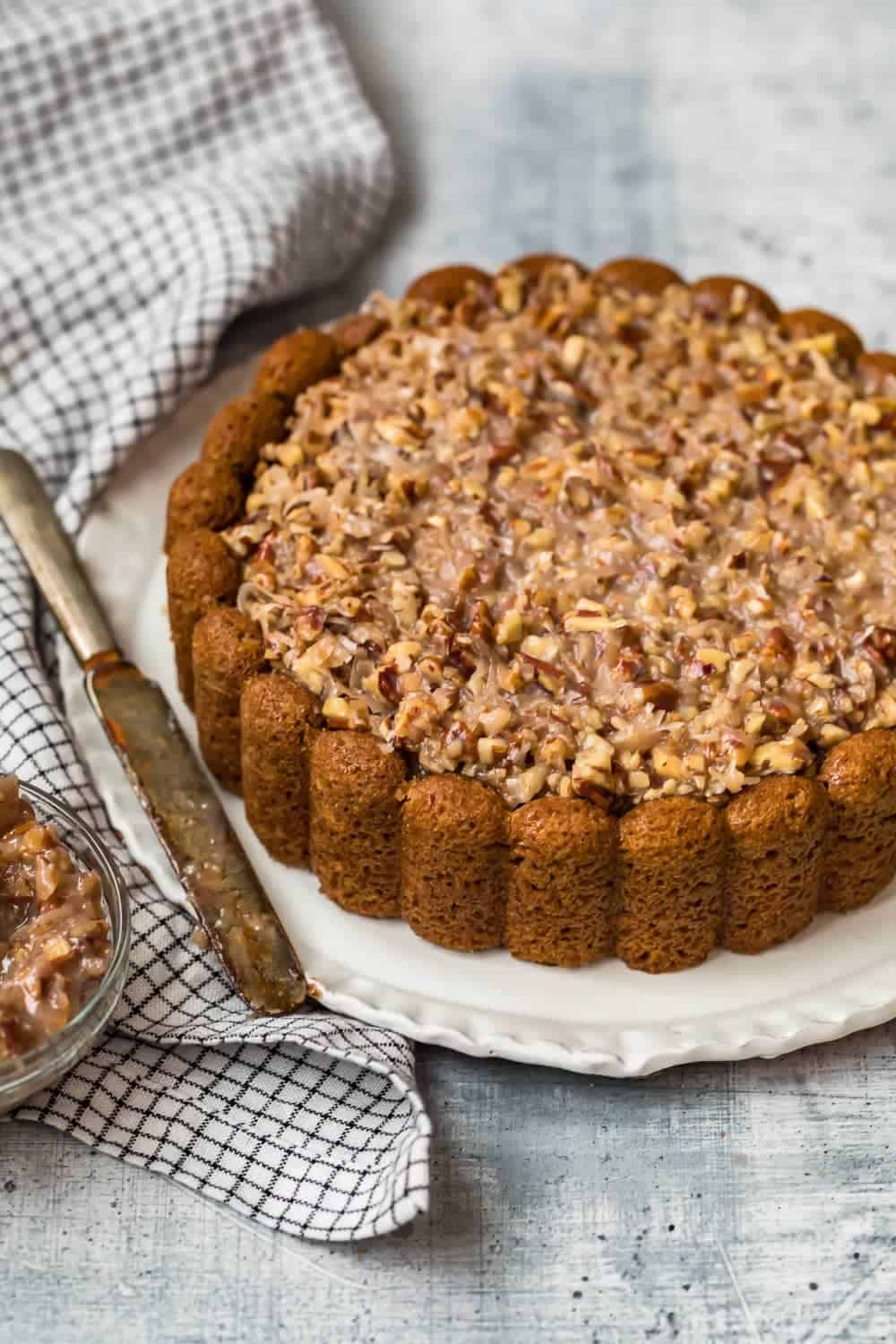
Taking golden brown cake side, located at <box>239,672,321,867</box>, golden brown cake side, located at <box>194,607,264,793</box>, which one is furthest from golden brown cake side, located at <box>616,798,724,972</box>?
golden brown cake side, located at <box>194,607,264,793</box>

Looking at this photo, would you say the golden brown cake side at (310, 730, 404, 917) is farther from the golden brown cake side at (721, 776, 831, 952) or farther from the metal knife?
the golden brown cake side at (721, 776, 831, 952)

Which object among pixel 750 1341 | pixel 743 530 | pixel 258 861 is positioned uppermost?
pixel 743 530

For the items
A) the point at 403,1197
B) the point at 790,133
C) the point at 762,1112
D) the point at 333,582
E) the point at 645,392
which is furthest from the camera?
the point at 790,133

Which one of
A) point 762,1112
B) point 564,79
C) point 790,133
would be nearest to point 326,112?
point 564,79

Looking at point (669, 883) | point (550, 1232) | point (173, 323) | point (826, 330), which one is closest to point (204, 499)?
point (173, 323)

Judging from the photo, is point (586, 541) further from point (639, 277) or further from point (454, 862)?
point (639, 277)

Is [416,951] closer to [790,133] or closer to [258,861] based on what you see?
[258,861]

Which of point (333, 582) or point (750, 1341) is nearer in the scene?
point (750, 1341)
